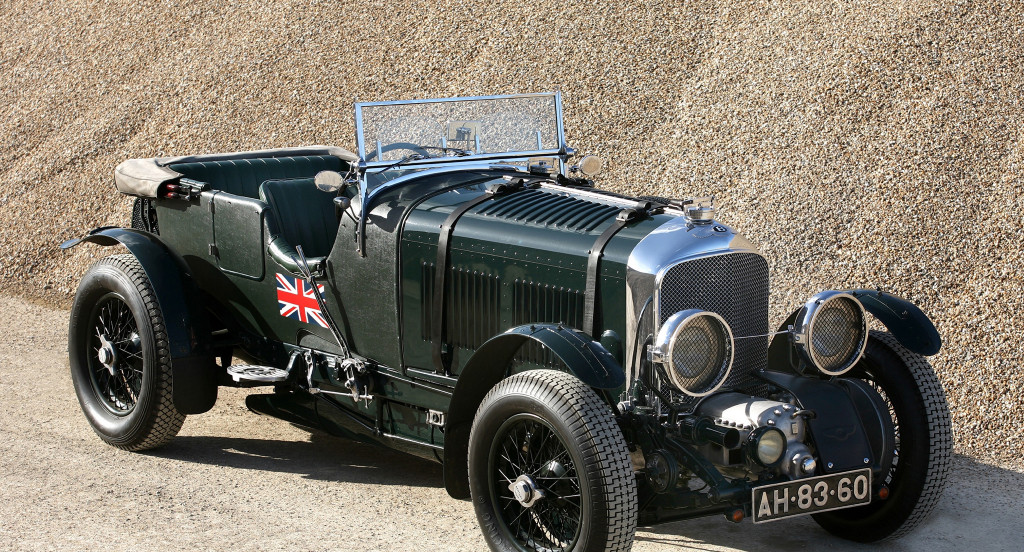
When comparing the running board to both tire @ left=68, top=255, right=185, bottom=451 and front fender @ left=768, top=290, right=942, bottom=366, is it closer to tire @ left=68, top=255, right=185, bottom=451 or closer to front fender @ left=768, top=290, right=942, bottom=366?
tire @ left=68, top=255, right=185, bottom=451

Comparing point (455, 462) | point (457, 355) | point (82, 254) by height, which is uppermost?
point (457, 355)

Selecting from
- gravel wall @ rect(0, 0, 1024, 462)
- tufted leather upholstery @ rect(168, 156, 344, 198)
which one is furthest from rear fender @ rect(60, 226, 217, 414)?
gravel wall @ rect(0, 0, 1024, 462)

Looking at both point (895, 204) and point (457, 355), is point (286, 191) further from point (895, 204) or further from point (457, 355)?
point (895, 204)

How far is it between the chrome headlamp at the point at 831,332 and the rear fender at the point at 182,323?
3.13m

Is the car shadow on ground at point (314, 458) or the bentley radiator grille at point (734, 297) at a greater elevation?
the bentley radiator grille at point (734, 297)

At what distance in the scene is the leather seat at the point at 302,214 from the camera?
6090 mm

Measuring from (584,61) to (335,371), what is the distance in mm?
6210

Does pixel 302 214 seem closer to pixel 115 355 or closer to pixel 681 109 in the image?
pixel 115 355

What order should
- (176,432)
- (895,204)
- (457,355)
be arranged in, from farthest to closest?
(895,204)
(176,432)
(457,355)

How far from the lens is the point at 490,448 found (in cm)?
446

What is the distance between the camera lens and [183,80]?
12297 millimetres

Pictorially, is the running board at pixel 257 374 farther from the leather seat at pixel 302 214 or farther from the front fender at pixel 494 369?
the front fender at pixel 494 369

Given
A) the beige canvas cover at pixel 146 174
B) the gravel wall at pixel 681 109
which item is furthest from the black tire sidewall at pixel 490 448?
the gravel wall at pixel 681 109

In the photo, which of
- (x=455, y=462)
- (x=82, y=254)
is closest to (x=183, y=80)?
(x=82, y=254)
